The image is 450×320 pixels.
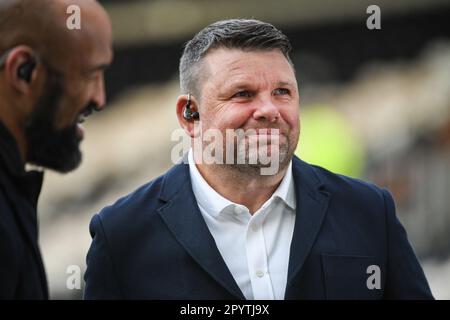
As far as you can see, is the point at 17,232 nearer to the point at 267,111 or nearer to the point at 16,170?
the point at 16,170

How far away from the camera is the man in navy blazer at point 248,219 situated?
2.13 m

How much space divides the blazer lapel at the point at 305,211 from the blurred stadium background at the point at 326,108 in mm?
3901

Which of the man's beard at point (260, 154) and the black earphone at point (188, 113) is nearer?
the man's beard at point (260, 154)

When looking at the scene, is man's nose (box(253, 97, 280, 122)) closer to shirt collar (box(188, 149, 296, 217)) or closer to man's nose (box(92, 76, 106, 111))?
shirt collar (box(188, 149, 296, 217))

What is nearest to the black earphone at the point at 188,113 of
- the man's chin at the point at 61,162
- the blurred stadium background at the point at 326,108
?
the man's chin at the point at 61,162

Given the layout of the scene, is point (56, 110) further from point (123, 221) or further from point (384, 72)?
point (384, 72)

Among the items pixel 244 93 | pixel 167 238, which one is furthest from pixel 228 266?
pixel 244 93

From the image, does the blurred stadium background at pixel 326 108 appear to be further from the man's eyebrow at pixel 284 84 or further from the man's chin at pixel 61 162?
the man's chin at pixel 61 162

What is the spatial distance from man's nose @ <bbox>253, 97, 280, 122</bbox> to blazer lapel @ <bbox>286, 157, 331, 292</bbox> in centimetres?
26

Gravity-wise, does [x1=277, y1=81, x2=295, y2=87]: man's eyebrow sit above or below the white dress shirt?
above

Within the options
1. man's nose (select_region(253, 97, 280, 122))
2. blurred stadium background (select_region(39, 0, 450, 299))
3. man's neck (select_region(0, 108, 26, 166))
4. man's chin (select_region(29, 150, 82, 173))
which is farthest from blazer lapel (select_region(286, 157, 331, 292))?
blurred stadium background (select_region(39, 0, 450, 299))

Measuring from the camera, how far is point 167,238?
86.1 inches

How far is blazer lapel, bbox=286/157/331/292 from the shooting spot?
2.13 meters

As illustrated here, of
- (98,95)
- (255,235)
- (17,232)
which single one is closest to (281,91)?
(255,235)
